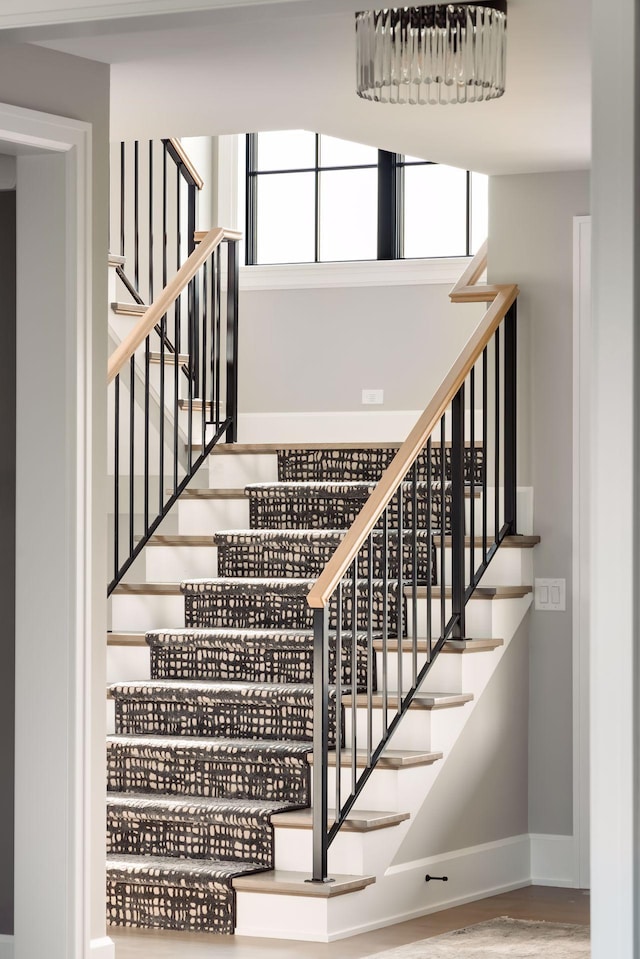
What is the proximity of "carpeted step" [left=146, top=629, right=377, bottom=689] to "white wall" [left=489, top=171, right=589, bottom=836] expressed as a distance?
758 millimetres

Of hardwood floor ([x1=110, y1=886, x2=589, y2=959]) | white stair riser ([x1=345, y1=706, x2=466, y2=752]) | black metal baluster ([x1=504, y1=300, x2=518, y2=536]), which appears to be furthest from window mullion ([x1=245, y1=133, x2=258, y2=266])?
hardwood floor ([x1=110, y1=886, x2=589, y2=959])

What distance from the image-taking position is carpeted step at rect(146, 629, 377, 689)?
559cm

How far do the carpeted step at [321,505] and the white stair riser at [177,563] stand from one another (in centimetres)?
28

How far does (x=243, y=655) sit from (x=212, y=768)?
1.68 feet


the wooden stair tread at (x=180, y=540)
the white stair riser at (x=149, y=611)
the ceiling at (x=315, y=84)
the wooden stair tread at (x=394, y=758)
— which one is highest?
the ceiling at (x=315, y=84)

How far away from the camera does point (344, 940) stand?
15.5ft

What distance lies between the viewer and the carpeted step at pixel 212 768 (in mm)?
5199

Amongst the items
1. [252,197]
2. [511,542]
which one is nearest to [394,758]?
[511,542]

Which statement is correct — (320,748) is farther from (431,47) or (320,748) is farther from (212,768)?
(431,47)

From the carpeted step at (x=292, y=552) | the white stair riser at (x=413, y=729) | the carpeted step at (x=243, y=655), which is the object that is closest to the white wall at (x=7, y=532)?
Result: the white stair riser at (x=413, y=729)

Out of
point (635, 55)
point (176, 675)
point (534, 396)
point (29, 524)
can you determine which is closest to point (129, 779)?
point (176, 675)

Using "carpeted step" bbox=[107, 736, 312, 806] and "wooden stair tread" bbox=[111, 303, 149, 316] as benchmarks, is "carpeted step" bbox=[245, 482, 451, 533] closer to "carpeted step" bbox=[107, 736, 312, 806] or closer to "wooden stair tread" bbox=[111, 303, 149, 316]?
"wooden stair tread" bbox=[111, 303, 149, 316]

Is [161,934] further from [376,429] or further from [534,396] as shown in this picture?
[376,429]

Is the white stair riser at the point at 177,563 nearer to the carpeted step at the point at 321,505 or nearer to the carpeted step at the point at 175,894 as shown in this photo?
the carpeted step at the point at 321,505
